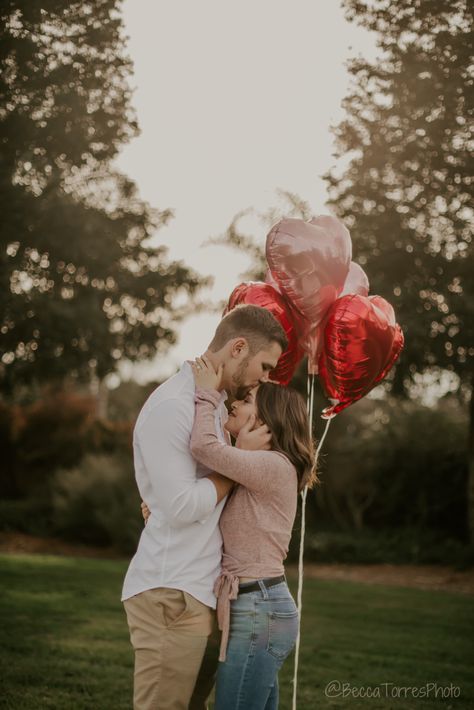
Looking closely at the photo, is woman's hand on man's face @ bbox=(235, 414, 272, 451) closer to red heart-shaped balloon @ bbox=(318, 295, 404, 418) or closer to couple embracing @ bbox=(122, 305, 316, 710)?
couple embracing @ bbox=(122, 305, 316, 710)

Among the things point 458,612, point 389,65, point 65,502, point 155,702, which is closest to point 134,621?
point 155,702

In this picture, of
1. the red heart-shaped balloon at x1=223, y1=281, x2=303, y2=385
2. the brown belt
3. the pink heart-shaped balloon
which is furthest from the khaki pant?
the pink heart-shaped balloon

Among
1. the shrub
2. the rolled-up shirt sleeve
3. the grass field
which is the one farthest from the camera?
the shrub

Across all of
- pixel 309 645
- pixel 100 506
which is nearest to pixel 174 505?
pixel 309 645

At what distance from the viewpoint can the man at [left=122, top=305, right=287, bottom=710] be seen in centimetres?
273

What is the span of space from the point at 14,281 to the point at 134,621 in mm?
8696

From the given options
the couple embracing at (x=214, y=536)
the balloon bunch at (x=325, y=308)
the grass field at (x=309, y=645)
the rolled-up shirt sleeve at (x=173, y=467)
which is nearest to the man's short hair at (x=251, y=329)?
the couple embracing at (x=214, y=536)

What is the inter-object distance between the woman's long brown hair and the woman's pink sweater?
6 cm

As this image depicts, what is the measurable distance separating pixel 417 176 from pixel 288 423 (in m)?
5.91

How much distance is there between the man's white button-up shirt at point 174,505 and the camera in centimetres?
271

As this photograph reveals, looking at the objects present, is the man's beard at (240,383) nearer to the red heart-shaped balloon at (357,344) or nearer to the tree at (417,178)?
the red heart-shaped balloon at (357,344)

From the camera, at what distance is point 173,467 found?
8.99 ft

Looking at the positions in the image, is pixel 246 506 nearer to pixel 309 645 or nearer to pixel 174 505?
pixel 174 505

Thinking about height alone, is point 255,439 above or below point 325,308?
below
